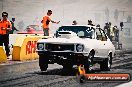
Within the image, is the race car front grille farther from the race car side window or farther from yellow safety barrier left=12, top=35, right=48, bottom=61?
yellow safety barrier left=12, top=35, right=48, bottom=61

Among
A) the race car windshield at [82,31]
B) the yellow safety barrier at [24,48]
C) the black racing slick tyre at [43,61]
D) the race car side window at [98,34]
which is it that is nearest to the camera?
the black racing slick tyre at [43,61]

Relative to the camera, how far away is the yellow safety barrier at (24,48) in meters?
17.5

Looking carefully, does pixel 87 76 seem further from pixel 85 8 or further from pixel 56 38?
pixel 85 8

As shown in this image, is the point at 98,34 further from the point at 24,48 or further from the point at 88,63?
the point at 24,48

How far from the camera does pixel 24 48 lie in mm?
17859

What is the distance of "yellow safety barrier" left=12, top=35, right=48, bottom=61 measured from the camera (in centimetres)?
1748

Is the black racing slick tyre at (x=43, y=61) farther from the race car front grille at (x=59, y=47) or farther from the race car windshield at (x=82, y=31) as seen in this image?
the race car windshield at (x=82, y=31)

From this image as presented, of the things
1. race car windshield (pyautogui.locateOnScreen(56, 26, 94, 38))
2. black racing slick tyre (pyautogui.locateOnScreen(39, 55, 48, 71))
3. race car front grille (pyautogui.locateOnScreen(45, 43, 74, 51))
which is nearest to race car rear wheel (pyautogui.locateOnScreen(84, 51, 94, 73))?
race car front grille (pyautogui.locateOnScreen(45, 43, 74, 51))

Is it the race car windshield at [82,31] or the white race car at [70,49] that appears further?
the race car windshield at [82,31]

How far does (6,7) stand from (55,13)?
57.6ft

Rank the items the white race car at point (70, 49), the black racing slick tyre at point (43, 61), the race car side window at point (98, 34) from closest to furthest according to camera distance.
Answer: the white race car at point (70, 49), the black racing slick tyre at point (43, 61), the race car side window at point (98, 34)

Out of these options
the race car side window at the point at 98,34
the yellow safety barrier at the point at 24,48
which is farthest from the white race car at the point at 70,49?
the yellow safety barrier at the point at 24,48

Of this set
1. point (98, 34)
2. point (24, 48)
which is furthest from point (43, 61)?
point (24, 48)

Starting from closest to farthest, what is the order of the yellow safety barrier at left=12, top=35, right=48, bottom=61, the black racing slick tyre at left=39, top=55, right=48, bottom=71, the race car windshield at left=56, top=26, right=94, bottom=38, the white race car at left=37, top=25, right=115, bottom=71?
1. the white race car at left=37, top=25, right=115, bottom=71
2. the black racing slick tyre at left=39, top=55, right=48, bottom=71
3. the race car windshield at left=56, top=26, right=94, bottom=38
4. the yellow safety barrier at left=12, top=35, right=48, bottom=61
